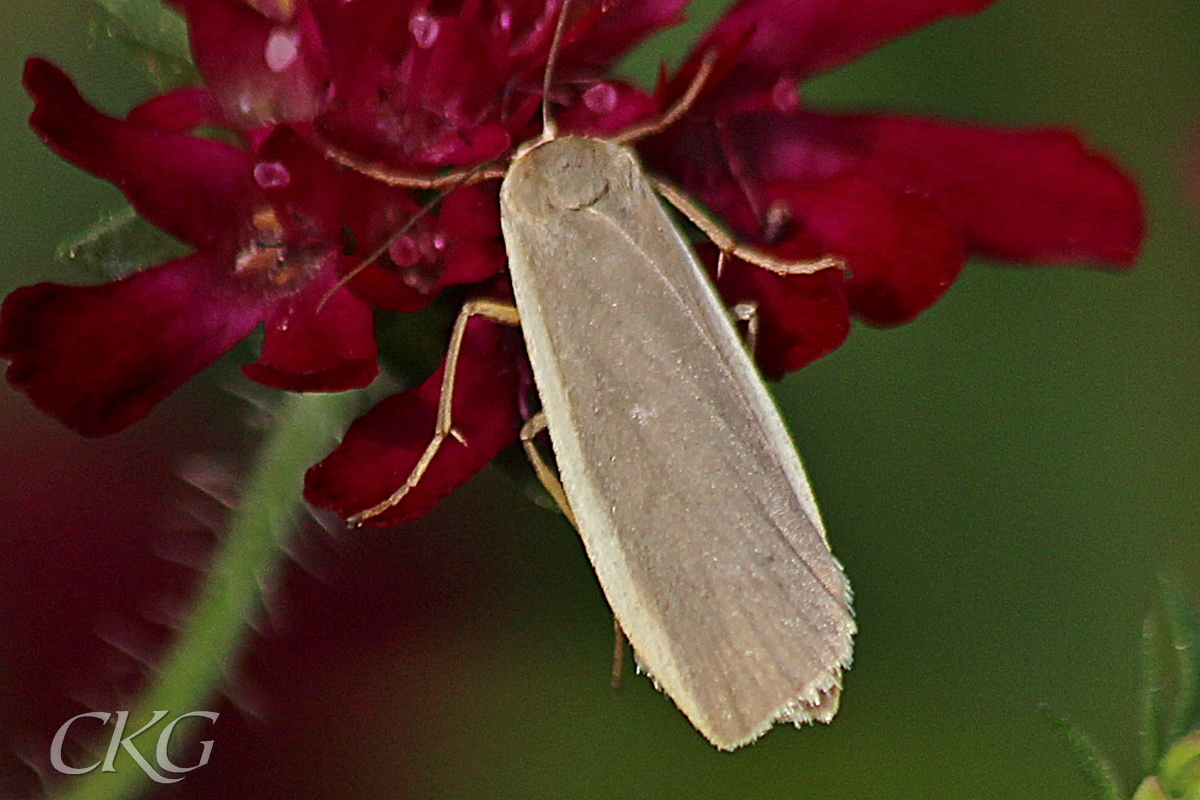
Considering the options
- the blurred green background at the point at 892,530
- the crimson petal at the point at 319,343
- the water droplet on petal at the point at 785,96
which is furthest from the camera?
the blurred green background at the point at 892,530

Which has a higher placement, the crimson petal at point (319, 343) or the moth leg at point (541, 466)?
the crimson petal at point (319, 343)

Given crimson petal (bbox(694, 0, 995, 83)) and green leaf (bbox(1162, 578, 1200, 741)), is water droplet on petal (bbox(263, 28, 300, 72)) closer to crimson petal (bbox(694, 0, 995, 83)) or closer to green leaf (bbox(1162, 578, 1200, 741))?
crimson petal (bbox(694, 0, 995, 83))

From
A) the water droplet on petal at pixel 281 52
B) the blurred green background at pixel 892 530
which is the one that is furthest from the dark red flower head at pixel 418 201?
the blurred green background at pixel 892 530

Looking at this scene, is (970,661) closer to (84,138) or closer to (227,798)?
(227,798)

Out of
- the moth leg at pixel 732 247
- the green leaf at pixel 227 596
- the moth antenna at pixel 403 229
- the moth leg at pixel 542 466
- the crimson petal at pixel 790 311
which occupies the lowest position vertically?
the green leaf at pixel 227 596

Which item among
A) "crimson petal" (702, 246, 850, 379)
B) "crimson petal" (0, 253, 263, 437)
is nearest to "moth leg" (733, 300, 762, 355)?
"crimson petal" (702, 246, 850, 379)

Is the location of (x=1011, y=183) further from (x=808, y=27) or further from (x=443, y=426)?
(x=443, y=426)

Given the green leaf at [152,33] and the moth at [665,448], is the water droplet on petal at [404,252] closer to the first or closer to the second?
the moth at [665,448]

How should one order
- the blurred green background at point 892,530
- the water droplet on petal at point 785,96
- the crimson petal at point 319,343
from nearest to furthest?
the crimson petal at point 319,343 → the water droplet on petal at point 785,96 → the blurred green background at point 892,530
